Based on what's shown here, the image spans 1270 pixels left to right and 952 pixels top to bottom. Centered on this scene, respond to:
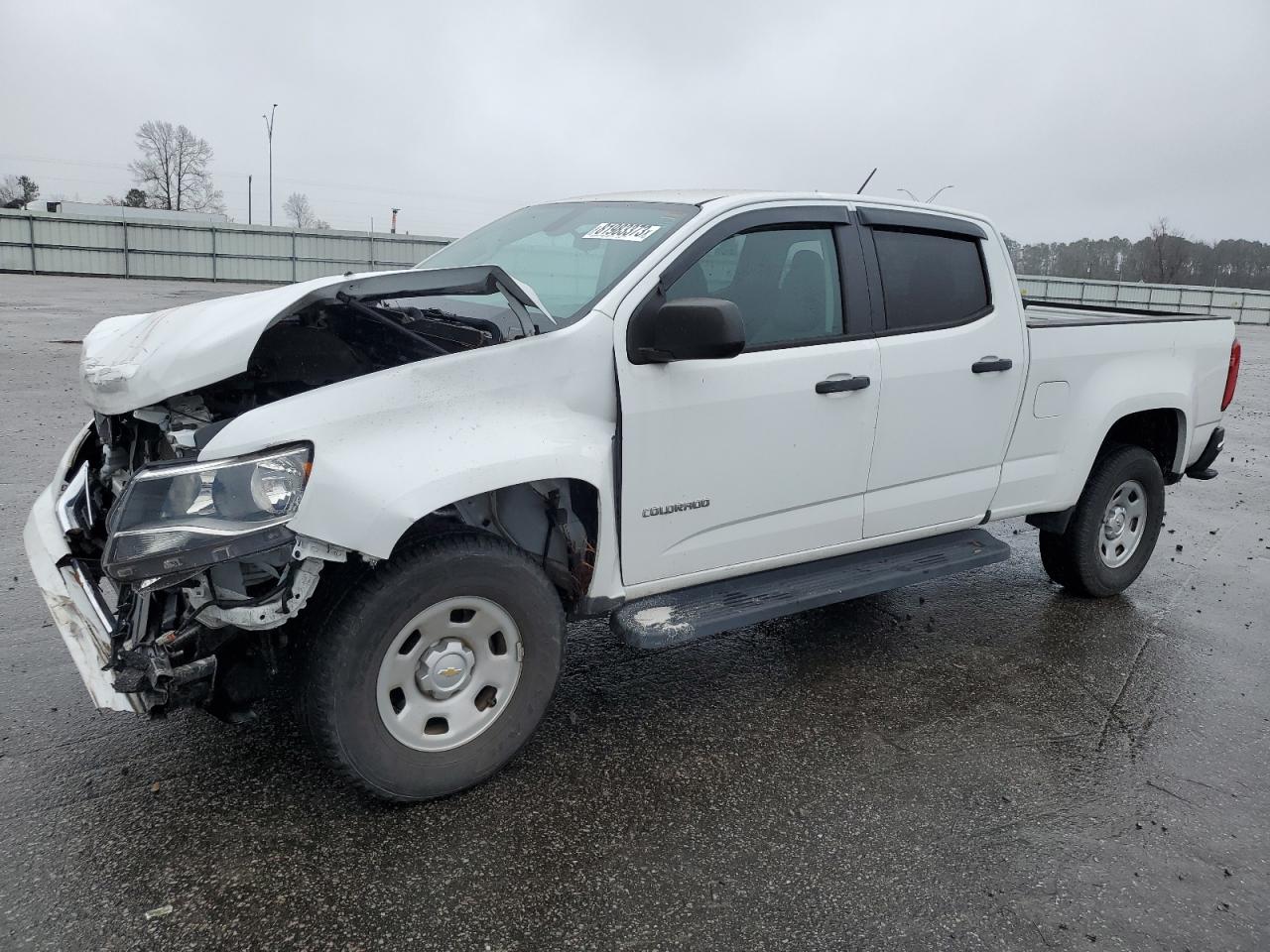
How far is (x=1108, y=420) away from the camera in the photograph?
4840mm

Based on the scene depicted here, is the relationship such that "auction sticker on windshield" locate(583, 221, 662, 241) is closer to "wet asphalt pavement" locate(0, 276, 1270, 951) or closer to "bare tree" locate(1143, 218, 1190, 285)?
"wet asphalt pavement" locate(0, 276, 1270, 951)

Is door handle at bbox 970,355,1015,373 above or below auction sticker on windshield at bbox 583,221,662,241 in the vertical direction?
below

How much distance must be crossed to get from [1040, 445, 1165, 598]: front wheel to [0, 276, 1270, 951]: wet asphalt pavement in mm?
513

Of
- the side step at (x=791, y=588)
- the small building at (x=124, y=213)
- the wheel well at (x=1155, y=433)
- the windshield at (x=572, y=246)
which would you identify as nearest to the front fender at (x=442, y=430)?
the windshield at (x=572, y=246)

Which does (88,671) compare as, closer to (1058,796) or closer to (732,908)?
(732,908)

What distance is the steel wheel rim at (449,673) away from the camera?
289cm

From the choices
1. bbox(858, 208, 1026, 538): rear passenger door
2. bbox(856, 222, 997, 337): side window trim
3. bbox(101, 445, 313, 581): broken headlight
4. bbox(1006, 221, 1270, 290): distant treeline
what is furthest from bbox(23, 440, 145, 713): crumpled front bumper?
bbox(1006, 221, 1270, 290): distant treeline

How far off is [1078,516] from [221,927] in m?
4.37

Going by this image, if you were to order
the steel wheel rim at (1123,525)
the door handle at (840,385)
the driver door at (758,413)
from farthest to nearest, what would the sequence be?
1. the steel wheel rim at (1123,525)
2. the door handle at (840,385)
3. the driver door at (758,413)

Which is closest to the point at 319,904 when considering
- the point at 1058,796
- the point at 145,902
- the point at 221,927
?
the point at 221,927

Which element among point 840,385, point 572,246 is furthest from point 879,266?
point 572,246

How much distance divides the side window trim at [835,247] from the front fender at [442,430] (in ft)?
1.70

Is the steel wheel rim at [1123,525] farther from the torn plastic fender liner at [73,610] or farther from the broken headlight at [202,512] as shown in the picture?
the torn plastic fender liner at [73,610]

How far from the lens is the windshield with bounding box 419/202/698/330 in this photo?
3.43 meters
